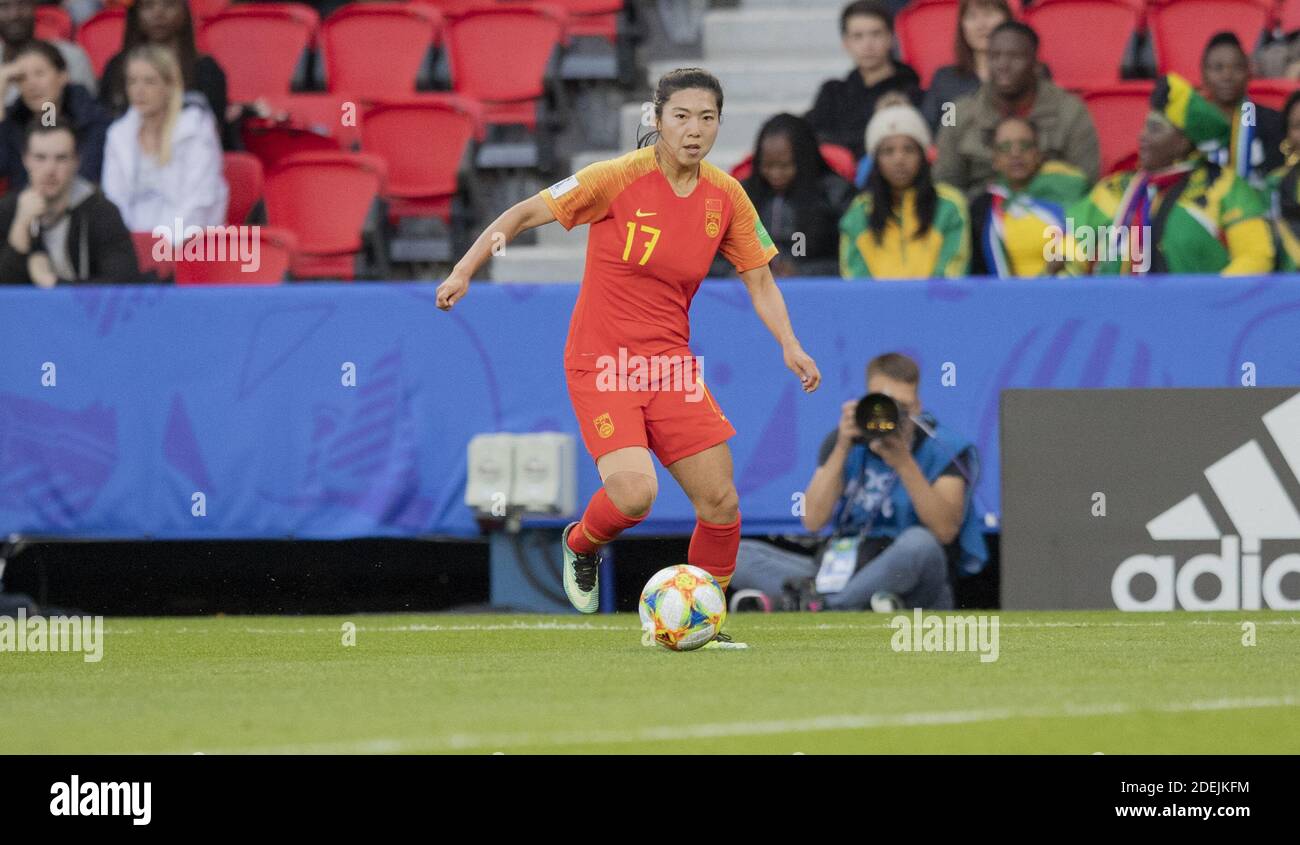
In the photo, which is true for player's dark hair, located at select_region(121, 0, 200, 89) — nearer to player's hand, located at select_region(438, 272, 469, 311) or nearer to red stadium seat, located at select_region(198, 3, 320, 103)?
red stadium seat, located at select_region(198, 3, 320, 103)

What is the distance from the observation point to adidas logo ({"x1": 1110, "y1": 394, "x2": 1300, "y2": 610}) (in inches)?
412

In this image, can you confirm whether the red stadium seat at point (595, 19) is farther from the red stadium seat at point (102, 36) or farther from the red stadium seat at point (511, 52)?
the red stadium seat at point (102, 36)

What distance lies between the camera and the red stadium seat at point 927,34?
1466cm

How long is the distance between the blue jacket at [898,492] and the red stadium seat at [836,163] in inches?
91.2

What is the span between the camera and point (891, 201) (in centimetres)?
1203

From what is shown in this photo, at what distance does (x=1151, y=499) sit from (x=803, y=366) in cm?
288

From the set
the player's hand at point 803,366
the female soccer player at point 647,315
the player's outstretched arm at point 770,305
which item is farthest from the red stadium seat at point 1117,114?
the player's hand at point 803,366

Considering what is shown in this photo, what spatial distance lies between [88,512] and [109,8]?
20.1 feet

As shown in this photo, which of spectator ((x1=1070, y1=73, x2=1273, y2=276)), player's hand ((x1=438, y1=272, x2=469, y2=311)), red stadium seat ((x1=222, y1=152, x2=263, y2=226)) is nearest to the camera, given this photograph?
player's hand ((x1=438, y1=272, x2=469, y2=311))

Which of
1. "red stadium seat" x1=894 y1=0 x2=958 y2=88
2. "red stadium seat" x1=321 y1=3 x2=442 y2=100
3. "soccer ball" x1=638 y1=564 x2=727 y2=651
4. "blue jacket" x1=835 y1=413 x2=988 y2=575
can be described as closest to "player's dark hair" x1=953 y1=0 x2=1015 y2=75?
"red stadium seat" x1=894 y1=0 x2=958 y2=88

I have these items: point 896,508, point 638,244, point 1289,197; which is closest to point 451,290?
point 638,244

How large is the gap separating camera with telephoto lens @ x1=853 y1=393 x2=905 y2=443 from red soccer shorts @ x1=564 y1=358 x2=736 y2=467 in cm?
216

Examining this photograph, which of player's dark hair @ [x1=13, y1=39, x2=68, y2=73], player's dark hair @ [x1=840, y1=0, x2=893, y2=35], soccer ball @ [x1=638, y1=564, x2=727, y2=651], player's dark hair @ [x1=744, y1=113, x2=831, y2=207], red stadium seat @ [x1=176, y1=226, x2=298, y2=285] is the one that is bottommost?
soccer ball @ [x1=638, y1=564, x2=727, y2=651]

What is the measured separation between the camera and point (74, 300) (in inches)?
460
